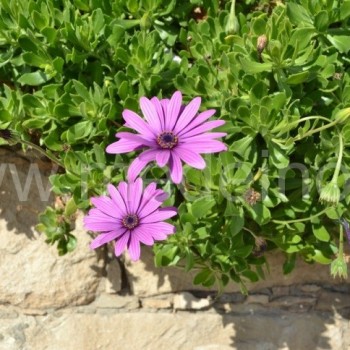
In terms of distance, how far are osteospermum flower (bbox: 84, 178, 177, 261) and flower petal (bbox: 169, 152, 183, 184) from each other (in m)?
0.19

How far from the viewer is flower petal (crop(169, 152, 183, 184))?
2.12 m

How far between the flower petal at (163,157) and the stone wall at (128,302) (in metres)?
1.01

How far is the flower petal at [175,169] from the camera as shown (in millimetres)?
2117

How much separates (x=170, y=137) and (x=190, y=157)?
0.41 ft

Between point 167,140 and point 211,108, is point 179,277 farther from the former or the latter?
point 167,140

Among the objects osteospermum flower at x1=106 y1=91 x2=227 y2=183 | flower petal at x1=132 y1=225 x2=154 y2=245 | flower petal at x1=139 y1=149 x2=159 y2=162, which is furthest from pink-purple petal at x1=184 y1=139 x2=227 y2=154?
flower petal at x1=132 y1=225 x2=154 y2=245

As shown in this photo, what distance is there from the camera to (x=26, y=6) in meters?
2.82

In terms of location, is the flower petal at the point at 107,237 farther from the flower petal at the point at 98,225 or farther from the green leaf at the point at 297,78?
the green leaf at the point at 297,78

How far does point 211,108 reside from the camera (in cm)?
272

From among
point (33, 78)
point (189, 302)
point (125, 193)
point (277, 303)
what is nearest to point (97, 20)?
point (33, 78)

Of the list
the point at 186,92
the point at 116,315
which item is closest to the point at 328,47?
the point at 186,92

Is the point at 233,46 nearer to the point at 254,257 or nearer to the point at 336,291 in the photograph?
the point at 254,257

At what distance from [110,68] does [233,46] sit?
53 cm

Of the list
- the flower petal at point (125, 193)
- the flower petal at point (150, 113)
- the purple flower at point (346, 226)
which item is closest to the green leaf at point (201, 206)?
the flower petal at point (125, 193)
